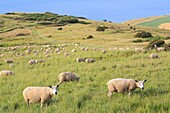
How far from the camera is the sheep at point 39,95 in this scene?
11.3 meters

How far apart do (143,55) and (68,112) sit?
1725cm

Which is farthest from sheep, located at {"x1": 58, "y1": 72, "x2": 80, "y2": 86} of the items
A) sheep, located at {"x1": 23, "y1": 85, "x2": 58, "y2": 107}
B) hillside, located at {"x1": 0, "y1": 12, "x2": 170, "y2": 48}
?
hillside, located at {"x1": 0, "y1": 12, "x2": 170, "y2": 48}

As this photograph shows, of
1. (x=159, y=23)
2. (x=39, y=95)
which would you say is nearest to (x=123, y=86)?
(x=39, y=95)

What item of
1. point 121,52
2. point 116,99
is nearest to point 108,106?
point 116,99

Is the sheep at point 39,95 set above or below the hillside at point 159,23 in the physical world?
above

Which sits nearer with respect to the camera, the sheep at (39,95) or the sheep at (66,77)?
the sheep at (39,95)

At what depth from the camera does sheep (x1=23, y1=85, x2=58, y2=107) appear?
11.3 meters

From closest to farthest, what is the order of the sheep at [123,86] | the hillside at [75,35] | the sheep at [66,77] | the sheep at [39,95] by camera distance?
the sheep at [39,95], the sheep at [123,86], the sheep at [66,77], the hillside at [75,35]

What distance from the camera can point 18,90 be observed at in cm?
1405

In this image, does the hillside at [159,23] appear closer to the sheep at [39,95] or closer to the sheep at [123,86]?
the sheep at [123,86]

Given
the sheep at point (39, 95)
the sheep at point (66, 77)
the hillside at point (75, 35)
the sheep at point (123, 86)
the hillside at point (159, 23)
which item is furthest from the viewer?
the hillside at point (159, 23)

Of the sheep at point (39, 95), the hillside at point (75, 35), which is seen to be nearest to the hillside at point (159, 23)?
the hillside at point (75, 35)

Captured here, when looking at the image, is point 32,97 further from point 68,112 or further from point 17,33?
point 17,33

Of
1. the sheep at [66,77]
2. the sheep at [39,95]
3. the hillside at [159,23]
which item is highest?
the sheep at [39,95]
